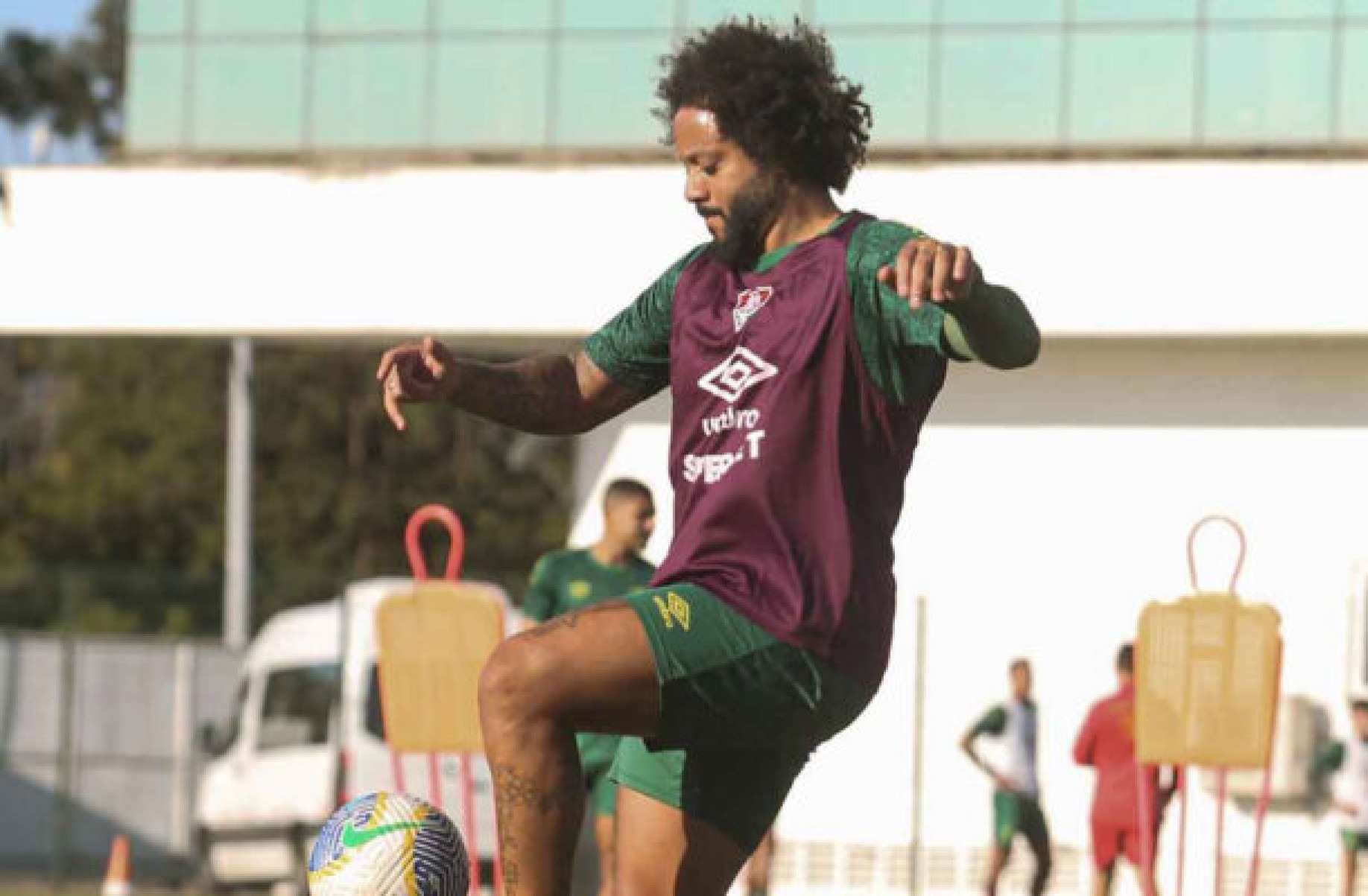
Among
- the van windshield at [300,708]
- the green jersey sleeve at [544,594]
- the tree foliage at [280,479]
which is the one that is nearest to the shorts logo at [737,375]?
the green jersey sleeve at [544,594]

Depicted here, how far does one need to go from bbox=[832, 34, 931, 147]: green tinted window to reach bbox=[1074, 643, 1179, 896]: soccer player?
6.29m

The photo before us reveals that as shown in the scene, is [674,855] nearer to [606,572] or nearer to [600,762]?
[600,762]

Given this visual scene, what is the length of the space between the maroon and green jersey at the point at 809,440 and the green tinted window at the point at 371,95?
17.1 metres

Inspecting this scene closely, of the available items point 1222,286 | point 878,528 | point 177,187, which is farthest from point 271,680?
point 878,528

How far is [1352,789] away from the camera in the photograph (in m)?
17.9

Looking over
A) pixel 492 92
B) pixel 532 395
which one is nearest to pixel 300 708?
pixel 492 92

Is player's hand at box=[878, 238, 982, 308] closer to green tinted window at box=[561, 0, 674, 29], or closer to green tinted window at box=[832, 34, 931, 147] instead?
green tinted window at box=[832, 34, 931, 147]

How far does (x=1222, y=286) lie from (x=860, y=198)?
109 inches

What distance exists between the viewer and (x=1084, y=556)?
2008 cm

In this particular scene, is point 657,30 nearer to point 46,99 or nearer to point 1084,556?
point 1084,556

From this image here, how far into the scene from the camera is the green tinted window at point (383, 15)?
2284 centimetres

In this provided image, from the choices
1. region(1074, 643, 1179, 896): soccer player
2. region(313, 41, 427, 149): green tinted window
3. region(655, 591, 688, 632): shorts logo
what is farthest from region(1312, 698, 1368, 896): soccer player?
region(655, 591, 688, 632): shorts logo

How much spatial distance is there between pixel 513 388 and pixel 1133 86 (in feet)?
51.5

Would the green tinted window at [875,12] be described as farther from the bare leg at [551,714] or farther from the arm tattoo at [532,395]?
the bare leg at [551,714]
